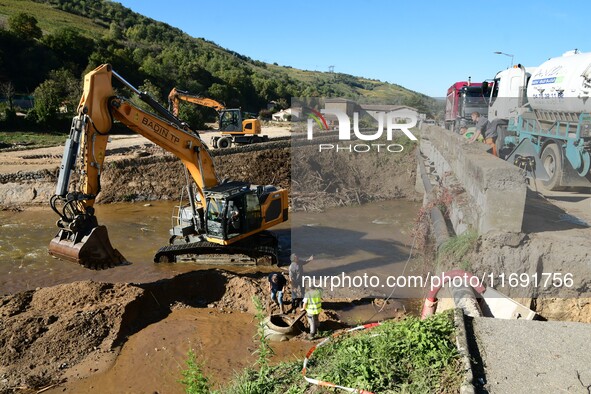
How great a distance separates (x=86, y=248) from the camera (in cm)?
786

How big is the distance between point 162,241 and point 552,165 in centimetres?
1173

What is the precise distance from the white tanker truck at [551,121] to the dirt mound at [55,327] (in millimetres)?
10550

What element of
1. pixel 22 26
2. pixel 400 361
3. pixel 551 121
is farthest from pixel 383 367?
pixel 22 26

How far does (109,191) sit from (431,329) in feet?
58.2

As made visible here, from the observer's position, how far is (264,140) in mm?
26016

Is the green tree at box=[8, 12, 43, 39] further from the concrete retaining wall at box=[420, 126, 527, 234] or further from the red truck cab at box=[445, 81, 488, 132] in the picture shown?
the concrete retaining wall at box=[420, 126, 527, 234]

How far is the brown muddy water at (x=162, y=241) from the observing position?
36.7 feet

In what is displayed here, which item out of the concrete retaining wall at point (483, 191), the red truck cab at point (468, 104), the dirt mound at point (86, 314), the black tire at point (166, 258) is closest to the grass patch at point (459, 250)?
the concrete retaining wall at point (483, 191)

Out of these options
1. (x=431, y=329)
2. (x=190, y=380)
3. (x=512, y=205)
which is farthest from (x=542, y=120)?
(x=190, y=380)

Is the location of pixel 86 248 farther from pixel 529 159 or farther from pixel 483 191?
pixel 529 159

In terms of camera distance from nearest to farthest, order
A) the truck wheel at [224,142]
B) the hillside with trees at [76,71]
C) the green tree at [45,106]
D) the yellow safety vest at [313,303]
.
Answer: the yellow safety vest at [313,303] < the truck wheel at [224,142] < the green tree at [45,106] < the hillside with trees at [76,71]

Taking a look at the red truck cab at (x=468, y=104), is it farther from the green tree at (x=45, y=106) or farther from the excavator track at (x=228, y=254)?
the green tree at (x=45, y=106)

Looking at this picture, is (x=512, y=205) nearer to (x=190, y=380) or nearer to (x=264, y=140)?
(x=190, y=380)

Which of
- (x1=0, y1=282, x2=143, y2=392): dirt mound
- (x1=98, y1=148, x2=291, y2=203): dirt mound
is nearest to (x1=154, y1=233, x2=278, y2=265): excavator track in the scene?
(x1=0, y1=282, x2=143, y2=392): dirt mound
